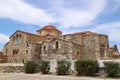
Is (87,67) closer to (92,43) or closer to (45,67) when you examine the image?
(45,67)

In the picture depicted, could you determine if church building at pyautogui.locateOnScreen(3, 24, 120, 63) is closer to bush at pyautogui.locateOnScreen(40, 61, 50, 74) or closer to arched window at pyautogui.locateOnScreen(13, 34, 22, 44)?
arched window at pyautogui.locateOnScreen(13, 34, 22, 44)

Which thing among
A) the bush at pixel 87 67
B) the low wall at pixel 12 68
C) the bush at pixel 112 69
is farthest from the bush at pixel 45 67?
the bush at pixel 112 69

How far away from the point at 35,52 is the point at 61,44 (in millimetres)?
7518

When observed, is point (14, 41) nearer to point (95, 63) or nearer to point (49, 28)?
point (49, 28)

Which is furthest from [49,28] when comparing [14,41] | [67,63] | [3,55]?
[67,63]

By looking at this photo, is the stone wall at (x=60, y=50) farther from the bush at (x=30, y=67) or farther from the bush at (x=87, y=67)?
the bush at (x=87, y=67)

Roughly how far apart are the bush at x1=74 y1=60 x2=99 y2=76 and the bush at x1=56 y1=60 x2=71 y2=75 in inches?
53.2

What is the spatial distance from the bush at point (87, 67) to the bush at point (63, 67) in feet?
4.43

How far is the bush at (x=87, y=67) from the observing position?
24406mm

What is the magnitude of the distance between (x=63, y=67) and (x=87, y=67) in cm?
329

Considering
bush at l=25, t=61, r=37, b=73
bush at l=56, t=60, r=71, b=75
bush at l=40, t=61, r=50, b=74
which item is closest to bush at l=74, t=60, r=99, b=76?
bush at l=56, t=60, r=71, b=75

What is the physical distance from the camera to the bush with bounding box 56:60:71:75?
2623 cm

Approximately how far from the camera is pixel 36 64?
30.4 m

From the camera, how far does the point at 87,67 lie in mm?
24672
